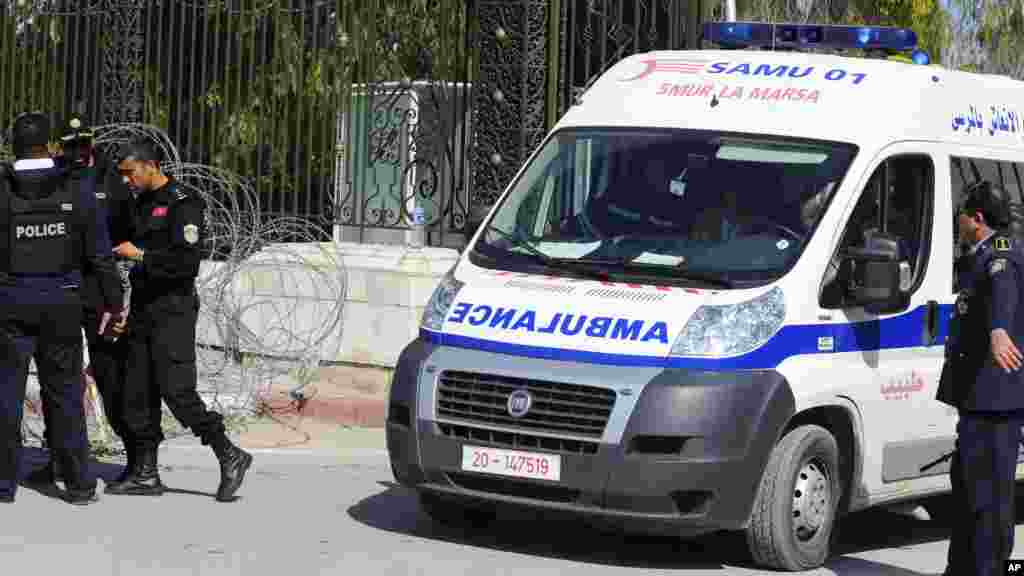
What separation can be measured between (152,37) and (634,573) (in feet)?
29.1

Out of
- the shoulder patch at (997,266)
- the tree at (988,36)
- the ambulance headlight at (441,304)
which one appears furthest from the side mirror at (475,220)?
the tree at (988,36)

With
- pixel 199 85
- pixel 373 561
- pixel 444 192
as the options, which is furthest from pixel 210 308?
pixel 373 561

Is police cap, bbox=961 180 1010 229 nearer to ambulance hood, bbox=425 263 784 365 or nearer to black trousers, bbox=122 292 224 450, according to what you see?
ambulance hood, bbox=425 263 784 365

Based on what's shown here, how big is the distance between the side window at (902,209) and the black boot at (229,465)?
309cm

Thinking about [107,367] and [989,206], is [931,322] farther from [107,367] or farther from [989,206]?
[107,367]

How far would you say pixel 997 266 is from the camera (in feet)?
26.9

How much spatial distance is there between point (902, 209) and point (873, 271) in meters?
0.68

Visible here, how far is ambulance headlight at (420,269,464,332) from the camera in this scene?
9.10m

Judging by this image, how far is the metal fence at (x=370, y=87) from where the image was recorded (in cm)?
1444

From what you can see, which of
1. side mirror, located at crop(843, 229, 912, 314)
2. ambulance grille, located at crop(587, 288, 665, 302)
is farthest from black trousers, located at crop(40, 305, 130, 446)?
side mirror, located at crop(843, 229, 912, 314)

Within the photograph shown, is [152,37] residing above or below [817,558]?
above

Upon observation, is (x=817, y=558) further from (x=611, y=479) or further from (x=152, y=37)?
(x=152, y=37)

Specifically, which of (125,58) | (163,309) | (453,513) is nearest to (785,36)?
(453,513)

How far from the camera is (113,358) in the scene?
9945mm
